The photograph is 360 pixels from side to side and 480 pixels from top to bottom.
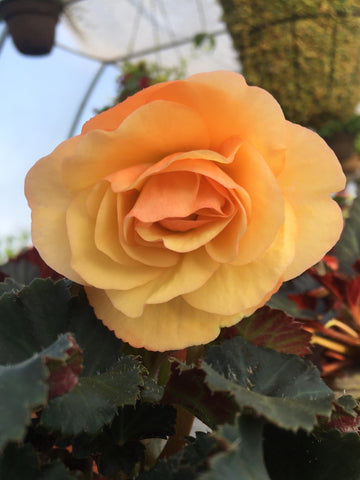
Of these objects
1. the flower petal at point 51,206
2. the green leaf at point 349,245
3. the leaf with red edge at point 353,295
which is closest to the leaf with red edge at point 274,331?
the flower petal at point 51,206

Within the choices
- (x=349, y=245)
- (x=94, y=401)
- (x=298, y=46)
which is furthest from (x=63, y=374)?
(x=298, y=46)

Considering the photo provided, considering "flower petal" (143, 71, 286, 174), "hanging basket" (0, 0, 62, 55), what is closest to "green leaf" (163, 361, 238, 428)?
"flower petal" (143, 71, 286, 174)

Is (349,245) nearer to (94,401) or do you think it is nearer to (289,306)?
(289,306)

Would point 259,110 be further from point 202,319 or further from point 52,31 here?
point 52,31

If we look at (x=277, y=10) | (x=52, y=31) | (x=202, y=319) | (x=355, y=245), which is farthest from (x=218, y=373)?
(x=52, y=31)

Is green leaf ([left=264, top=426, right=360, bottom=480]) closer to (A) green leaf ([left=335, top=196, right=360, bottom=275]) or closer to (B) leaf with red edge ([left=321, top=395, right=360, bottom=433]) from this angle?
(B) leaf with red edge ([left=321, top=395, right=360, bottom=433])
